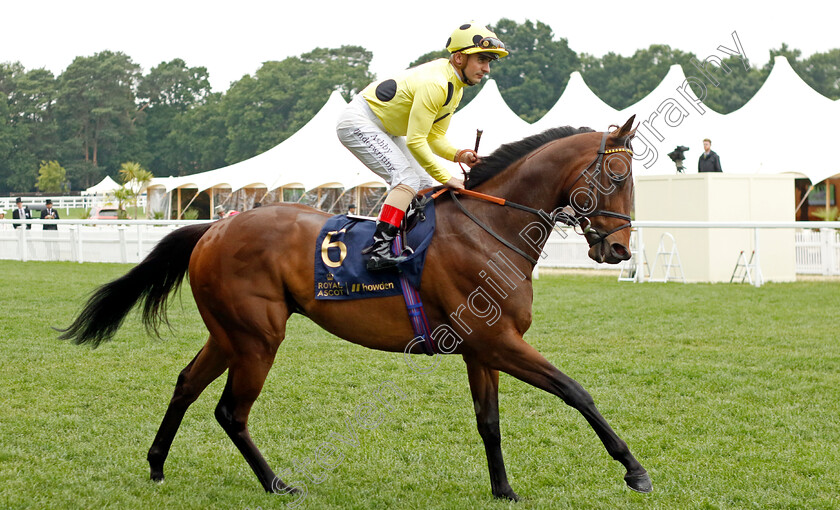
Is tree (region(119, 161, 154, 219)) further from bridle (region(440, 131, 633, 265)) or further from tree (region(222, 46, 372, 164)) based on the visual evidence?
bridle (region(440, 131, 633, 265))

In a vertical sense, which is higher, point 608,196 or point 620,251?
point 608,196

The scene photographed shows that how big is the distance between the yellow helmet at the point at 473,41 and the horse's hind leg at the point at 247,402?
2.00 meters

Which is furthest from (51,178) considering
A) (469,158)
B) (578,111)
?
(469,158)

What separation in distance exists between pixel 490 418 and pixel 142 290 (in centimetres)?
249

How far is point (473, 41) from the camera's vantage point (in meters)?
4.21

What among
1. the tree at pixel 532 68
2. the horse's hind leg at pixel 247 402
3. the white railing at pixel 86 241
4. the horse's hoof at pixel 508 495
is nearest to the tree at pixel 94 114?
the tree at pixel 532 68

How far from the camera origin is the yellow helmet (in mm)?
4211

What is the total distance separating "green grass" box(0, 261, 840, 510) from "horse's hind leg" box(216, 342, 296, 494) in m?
0.15

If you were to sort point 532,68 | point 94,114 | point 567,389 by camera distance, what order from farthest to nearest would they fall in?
point 94,114, point 532,68, point 567,389

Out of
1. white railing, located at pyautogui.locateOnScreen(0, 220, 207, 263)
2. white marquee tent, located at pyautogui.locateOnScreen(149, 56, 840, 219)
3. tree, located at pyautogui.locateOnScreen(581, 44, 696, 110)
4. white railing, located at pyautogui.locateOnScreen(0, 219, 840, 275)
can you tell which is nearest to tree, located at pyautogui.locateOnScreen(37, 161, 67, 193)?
white marquee tent, located at pyautogui.locateOnScreen(149, 56, 840, 219)

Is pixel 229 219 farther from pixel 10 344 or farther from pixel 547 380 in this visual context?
pixel 10 344

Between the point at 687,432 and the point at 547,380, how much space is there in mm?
1900

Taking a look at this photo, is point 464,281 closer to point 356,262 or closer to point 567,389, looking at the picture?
point 356,262

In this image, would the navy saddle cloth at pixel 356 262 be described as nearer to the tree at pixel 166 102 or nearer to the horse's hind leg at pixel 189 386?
the horse's hind leg at pixel 189 386
